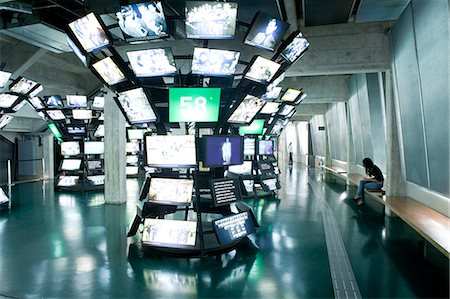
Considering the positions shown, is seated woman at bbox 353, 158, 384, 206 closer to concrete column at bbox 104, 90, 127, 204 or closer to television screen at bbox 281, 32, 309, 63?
television screen at bbox 281, 32, 309, 63

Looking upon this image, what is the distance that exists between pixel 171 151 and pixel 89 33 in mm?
2358

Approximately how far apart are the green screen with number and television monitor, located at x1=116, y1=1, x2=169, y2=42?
3.49 ft

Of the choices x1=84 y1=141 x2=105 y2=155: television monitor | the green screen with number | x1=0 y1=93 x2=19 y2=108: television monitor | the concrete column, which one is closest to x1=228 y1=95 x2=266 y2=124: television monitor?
the green screen with number

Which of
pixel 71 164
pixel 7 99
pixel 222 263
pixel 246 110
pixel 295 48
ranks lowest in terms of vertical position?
pixel 222 263

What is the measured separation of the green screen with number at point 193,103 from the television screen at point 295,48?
64.9 inches

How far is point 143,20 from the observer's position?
16.7 ft

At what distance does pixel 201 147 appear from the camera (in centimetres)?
594

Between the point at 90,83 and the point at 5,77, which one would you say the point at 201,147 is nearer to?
the point at 5,77

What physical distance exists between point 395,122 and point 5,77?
32.5ft

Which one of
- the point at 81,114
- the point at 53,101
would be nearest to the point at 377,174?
the point at 81,114

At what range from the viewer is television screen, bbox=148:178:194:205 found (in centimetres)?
584

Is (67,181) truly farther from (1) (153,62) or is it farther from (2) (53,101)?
(1) (153,62)

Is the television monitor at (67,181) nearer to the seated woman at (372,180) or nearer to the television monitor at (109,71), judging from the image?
the television monitor at (109,71)

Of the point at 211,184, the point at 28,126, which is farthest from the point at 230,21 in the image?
the point at 28,126
